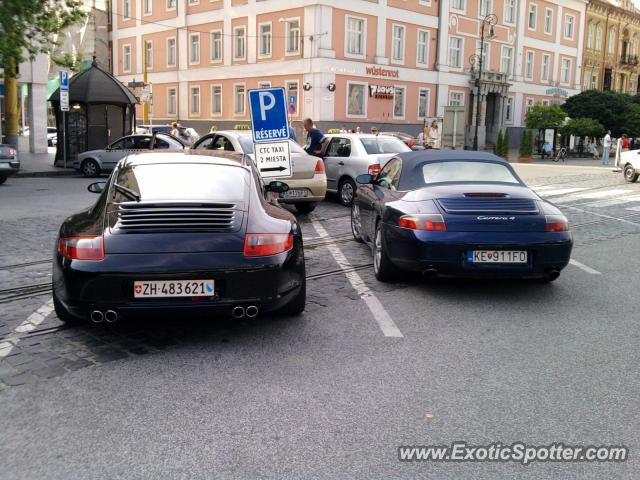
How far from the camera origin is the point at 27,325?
572 cm

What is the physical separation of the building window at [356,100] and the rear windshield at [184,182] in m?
36.7

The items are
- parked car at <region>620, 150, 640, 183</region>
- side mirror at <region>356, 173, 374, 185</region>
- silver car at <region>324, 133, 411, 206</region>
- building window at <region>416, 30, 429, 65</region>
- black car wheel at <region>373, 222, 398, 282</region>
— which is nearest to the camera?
black car wheel at <region>373, 222, 398, 282</region>

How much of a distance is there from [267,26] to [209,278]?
4098cm

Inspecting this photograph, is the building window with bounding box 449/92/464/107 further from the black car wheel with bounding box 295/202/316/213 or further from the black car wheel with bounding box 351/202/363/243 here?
the black car wheel with bounding box 351/202/363/243

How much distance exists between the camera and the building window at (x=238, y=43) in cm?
4522

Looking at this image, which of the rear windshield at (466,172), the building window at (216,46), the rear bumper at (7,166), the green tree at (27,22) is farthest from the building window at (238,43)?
the rear windshield at (466,172)

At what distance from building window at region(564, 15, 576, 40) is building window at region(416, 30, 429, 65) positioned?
21.3m

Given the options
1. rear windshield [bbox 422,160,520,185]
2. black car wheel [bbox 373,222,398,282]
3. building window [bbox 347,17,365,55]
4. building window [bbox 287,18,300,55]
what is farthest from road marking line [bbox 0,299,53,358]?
building window [bbox 347,17,365,55]

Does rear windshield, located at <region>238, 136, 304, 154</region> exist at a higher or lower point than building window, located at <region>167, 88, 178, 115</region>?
lower

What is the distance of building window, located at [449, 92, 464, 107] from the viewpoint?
49.0 m

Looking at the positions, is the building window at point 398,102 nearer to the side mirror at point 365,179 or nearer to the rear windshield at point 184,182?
the side mirror at point 365,179

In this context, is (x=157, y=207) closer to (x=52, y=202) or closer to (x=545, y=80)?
(x=52, y=202)

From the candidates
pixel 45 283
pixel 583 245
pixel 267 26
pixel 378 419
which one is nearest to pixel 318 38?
pixel 267 26

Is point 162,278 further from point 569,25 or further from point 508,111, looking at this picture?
point 569,25
